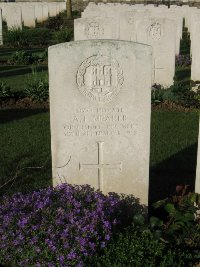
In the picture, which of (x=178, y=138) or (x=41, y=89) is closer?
(x=178, y=138)

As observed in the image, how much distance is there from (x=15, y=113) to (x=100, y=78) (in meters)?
5.01

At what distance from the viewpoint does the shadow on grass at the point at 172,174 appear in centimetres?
599

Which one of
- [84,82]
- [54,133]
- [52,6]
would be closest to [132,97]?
[84,82]

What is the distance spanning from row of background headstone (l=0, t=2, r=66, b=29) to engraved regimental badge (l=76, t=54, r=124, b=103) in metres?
18.5

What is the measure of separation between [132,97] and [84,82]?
46cm

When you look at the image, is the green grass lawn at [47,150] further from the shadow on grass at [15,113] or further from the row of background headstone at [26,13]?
the row of background headstone at [26,13]

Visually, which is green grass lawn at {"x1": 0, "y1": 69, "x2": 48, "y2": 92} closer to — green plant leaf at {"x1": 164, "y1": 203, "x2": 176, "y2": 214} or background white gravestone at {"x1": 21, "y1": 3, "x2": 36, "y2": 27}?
green plant leaf at {"x1": 164, "y1": 203, "x2": 176, "y2": 214}

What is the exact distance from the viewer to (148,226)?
448 cm

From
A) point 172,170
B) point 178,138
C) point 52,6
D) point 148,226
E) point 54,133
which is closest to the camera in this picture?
point 148,226

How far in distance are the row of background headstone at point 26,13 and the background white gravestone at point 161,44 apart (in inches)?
500

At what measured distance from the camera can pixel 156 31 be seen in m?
10.7

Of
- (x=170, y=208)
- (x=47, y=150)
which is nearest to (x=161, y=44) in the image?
(x=47, y=150)

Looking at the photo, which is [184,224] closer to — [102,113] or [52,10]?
[102,113]

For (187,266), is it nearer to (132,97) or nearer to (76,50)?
(132,97)
